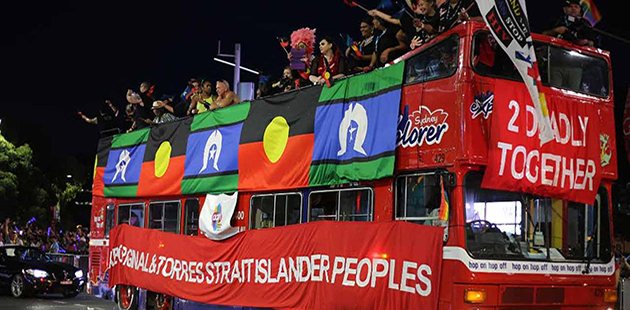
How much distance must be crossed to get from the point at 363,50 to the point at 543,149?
330cm

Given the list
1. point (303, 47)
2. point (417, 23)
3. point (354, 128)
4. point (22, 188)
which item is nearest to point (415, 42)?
point (417, 23)

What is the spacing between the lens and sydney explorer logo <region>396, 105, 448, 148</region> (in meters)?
9.24

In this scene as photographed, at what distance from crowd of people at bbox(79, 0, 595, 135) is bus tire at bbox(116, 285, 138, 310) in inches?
131

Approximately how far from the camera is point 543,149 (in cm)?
946

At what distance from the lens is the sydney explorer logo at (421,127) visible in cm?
924

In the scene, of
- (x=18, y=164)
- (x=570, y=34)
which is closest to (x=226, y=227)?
(x=570, y=34)

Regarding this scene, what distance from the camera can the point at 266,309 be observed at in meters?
11.9

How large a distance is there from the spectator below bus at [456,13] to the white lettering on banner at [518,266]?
2.64 m

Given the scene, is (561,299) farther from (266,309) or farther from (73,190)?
(73,190)

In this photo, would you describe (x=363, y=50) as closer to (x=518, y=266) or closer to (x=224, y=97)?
(x=224, y=97)

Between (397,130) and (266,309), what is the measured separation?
3.70 meters

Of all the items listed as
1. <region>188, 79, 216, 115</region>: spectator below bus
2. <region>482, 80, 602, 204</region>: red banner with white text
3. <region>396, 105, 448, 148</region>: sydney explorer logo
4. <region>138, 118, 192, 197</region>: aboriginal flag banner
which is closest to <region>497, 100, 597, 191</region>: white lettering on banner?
<region>482, 80, 602, 204</region>: red banner with white text

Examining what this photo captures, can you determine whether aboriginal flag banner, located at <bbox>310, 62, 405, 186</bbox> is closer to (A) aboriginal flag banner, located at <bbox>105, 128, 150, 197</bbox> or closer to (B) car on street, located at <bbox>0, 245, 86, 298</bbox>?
(A) aboriginal flag banner, located at <bbox>105, 128, 150, 197</bbox>

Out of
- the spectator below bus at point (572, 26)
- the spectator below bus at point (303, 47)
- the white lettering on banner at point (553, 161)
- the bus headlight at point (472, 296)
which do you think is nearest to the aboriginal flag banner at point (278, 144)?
the spectator below bus at point (303, 47)
